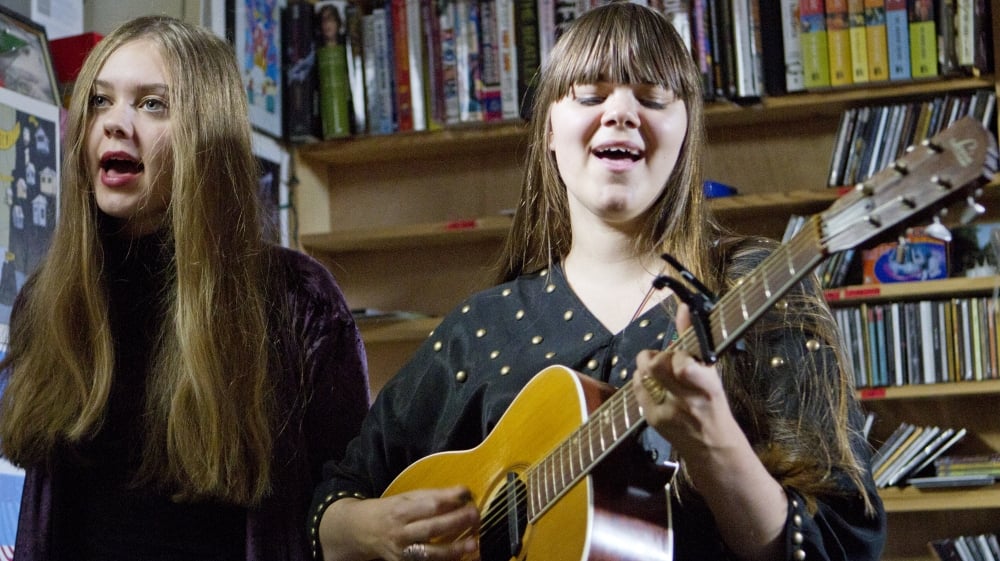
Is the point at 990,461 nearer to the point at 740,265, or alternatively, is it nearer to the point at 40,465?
the point at 740,265

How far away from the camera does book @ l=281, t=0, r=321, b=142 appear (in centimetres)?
292

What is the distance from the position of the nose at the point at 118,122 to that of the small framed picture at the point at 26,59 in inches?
30.9

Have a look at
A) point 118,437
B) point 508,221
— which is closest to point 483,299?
point 118,437

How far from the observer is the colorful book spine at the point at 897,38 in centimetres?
256

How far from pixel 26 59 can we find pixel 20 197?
0.28 meters

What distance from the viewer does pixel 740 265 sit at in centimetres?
109

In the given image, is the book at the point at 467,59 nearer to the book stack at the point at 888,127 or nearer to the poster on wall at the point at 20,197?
the book stack at the point at 888,127

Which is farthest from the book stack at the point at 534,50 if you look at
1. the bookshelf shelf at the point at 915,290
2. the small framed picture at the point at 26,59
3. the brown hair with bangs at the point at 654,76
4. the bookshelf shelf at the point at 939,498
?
the brown hair with bangs at the point at 654,76

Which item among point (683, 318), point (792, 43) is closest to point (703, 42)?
point (792, 43)

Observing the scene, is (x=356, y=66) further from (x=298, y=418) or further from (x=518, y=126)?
(x=298, y=418)

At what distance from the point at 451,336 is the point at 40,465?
0.52 m

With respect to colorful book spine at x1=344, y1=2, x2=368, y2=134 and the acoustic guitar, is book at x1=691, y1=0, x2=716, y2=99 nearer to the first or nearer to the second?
colorful book spine at x1=344, y1=2, x2=368, y2=134

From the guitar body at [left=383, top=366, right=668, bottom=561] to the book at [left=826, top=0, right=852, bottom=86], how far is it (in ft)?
5.99

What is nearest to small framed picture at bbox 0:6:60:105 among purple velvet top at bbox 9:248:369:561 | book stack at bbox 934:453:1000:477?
purple velvet top at bbox 9:248:369:561
